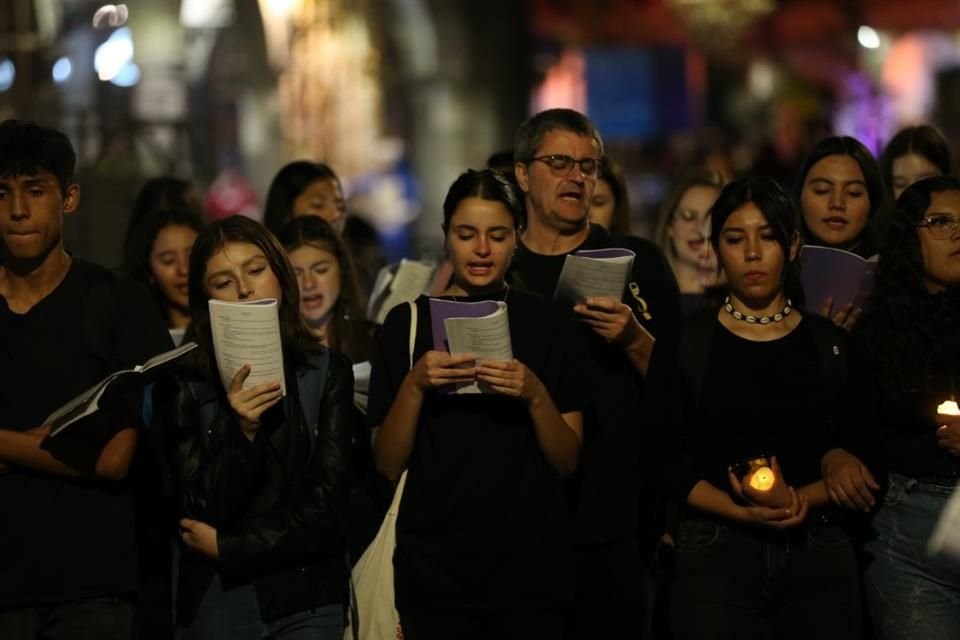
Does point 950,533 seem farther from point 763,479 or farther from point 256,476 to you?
point 256,476

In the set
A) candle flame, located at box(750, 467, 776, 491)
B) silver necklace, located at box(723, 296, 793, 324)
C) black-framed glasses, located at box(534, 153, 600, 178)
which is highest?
black-framed glasses, located at box(534, 153, 600, 178)

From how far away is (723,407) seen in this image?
5.19 m

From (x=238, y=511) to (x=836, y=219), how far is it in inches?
105

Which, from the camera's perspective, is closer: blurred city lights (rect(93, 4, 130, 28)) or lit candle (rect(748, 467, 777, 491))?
lit candle (rect(748, 467, 777, 491))

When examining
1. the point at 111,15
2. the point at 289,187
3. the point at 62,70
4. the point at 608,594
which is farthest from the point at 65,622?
the point at 111,15

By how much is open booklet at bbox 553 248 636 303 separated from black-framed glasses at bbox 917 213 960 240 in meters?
1.02

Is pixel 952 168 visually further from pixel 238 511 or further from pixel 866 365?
pixel 238 511

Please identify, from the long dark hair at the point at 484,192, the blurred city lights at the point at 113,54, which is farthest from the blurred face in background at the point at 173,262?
the blurred city lights at the point at 113,54

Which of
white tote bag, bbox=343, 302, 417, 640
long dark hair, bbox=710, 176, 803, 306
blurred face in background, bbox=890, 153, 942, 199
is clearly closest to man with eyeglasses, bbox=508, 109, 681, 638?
long dark hair, bbox=710, 176, 803, 306

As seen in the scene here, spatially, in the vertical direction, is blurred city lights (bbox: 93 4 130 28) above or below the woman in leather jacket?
above

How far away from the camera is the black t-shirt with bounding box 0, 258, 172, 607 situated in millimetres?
5129

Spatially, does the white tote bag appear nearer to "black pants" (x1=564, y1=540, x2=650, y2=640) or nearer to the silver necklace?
"black pants" (x1=564, y1=540, x2=650, y2=640)

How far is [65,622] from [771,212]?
259 centimetres

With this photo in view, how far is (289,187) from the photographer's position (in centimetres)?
773
